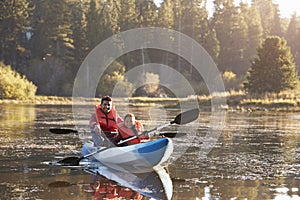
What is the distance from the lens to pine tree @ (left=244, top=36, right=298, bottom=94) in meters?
43.8

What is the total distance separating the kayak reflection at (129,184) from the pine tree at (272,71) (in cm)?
3215

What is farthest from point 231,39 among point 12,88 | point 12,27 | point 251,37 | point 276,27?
point 12,88

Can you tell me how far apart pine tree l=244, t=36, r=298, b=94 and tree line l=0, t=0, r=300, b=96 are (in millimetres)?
14043

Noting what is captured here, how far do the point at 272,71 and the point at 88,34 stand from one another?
1188 inches

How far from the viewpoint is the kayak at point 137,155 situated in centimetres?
1217

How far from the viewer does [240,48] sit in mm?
79688

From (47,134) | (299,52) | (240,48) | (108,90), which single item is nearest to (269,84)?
(108,90)

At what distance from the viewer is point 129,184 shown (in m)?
11.0

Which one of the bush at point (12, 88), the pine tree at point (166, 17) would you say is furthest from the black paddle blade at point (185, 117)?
the pine tree at point (166, 17)

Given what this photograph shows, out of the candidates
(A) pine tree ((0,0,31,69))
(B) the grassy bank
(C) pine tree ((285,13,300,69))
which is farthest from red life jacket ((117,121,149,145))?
(C) pine tree ((285,13,300,69))

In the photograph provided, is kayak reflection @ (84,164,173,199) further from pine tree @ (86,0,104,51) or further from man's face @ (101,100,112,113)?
pine tree @ (86,0,104,51)

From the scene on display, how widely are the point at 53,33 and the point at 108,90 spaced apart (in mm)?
11605

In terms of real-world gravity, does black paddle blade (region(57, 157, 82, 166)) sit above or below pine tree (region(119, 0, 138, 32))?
below

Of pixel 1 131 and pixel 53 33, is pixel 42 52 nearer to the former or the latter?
pixel 53 33
